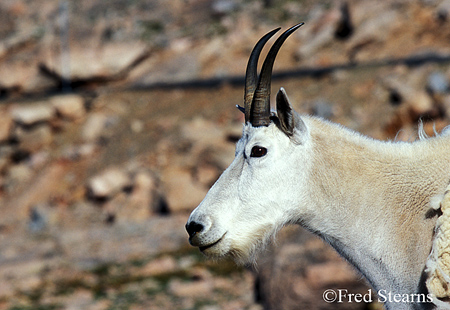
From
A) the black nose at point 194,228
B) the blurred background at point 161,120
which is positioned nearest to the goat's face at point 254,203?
the black nose at point 194,228

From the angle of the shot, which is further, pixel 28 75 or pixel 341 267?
pixel 28 75

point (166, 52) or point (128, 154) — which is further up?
point (166, 52)

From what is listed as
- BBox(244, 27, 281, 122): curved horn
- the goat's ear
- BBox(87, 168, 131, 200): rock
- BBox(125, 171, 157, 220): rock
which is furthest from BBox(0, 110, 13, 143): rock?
the goat's ear

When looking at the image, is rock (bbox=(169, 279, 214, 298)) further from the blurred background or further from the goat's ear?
the goat's ear

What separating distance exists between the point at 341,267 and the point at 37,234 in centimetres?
1070

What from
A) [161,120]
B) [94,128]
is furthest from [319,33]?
[94,128]

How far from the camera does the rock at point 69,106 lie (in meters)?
24.7

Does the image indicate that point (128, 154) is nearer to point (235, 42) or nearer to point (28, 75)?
point (235, 42)

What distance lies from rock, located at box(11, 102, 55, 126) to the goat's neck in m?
21.2

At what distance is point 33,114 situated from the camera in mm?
24391

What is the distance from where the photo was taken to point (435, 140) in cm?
482

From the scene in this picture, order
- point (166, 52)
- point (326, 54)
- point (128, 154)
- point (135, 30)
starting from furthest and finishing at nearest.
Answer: point (135, 30) < point (166, 52) < point (326, 54) < point (128, 154)

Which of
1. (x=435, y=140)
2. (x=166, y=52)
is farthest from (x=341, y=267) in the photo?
(x=166, y=52)

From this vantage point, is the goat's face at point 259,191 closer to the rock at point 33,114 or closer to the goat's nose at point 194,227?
the goat's nose at point 194,227
